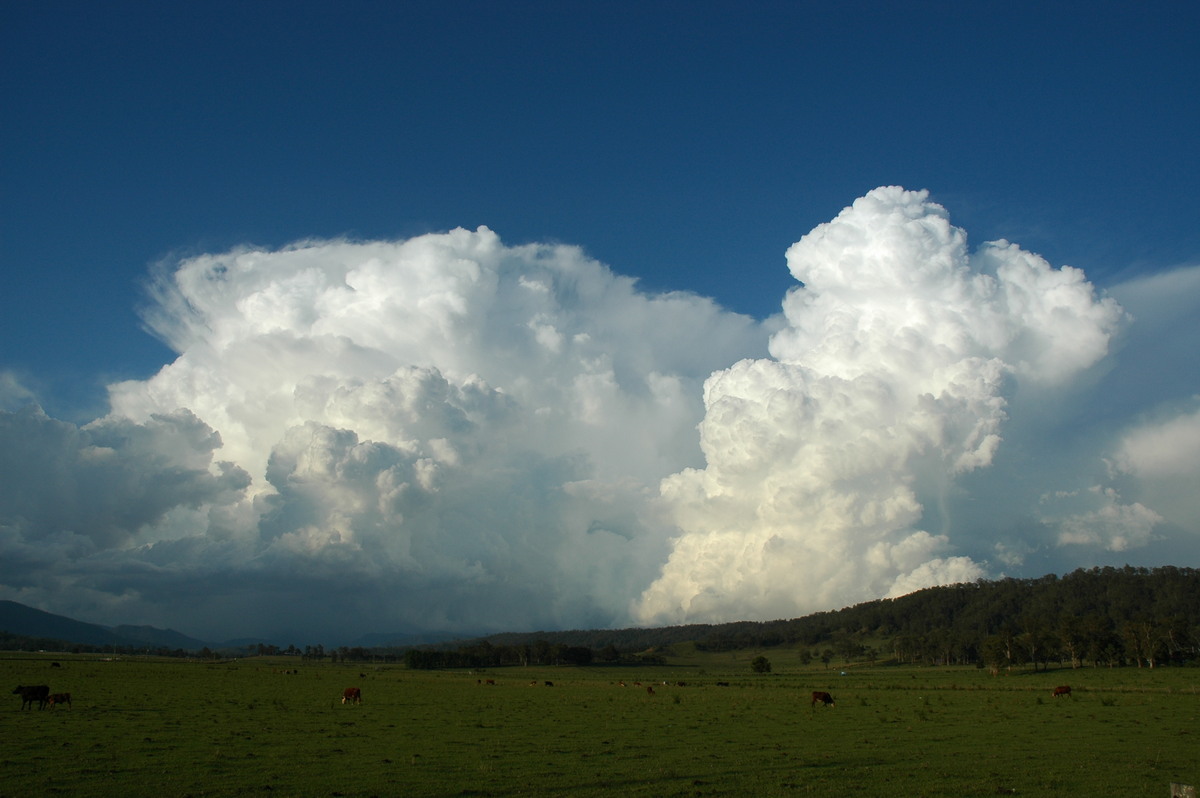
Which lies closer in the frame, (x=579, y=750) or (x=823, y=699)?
(x=579, y=750)

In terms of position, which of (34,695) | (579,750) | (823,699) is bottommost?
(823,699)

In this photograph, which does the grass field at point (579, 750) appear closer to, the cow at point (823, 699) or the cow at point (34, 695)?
the cow at point (34, 695)

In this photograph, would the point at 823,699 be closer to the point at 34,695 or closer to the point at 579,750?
the point at 579,750

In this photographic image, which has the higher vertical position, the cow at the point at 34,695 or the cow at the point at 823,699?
the cow at the point at 34,695

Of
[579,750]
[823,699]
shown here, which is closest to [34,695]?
[579,750]

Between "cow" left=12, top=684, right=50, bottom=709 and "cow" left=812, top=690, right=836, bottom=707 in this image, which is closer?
"cow" left=12, top=684, right=50, bottom=709

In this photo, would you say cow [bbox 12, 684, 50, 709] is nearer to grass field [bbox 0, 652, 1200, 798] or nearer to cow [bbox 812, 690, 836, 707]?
grass field [bbox 0, 652, 1200, 798]

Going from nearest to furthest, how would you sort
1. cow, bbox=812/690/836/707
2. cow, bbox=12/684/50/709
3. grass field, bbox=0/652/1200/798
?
1. grass field, bbox=0/652/1200/798
2. cow, bbox=12/684/50/709
3. cow, bbox=812/690/836/707

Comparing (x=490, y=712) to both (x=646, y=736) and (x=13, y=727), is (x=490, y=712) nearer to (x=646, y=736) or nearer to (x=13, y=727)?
(x=646, y=736)

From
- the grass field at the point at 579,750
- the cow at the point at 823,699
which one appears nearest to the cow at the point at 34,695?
the grass field at the point at 579,750

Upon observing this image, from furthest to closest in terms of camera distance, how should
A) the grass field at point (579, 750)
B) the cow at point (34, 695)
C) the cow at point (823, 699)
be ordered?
the cow at point (823, 699)
the cow at point (34, 695)
the grass field at point (579, 750)

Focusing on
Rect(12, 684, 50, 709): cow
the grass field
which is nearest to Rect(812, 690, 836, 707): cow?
the grass field

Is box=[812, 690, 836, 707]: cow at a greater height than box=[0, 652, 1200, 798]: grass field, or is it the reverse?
box=[0, 652, 1200, 798]: grass field

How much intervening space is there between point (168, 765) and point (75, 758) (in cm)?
396
